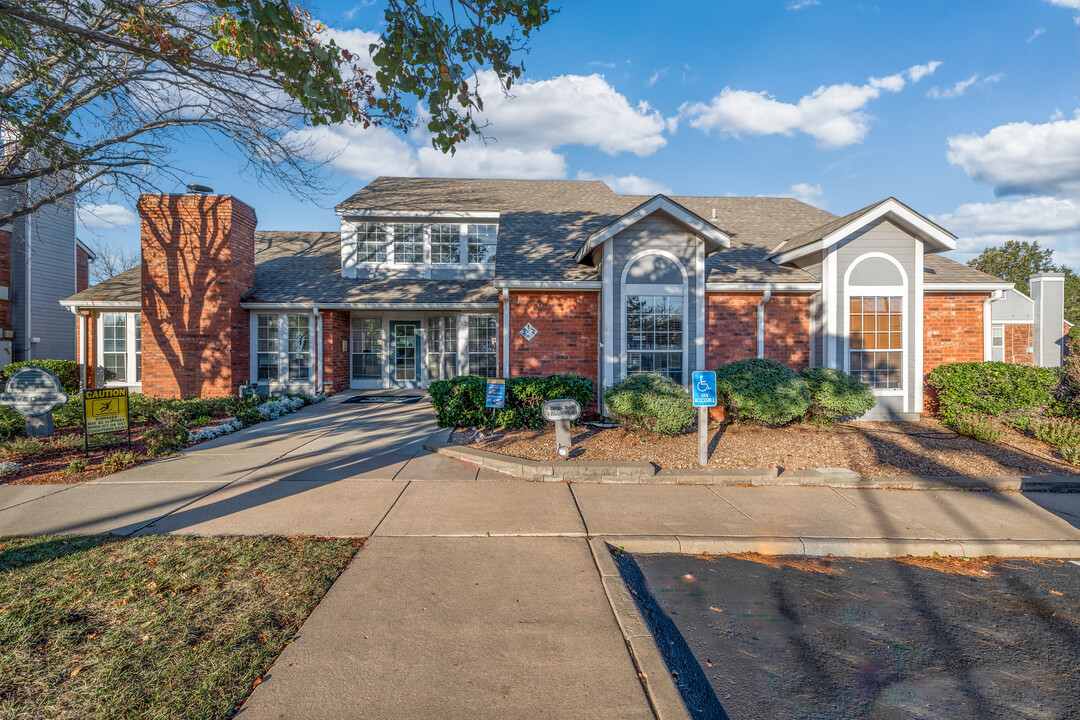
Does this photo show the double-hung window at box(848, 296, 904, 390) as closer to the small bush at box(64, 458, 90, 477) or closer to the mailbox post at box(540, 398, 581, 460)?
the mailbox post at box(540, 398, 581, 460)

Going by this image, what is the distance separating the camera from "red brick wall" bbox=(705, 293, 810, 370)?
10.9 m

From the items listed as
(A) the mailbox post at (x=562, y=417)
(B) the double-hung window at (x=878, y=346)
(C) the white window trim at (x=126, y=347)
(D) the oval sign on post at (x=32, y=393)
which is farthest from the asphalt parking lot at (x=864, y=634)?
(C) the white window trim at (x=126, y=347)

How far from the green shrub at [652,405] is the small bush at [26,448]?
9.18 meters

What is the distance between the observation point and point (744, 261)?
12023mm

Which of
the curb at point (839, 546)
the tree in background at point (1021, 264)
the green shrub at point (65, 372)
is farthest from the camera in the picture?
the tree in background at point (1021, 264)

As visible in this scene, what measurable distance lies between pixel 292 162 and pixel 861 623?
11051 mm

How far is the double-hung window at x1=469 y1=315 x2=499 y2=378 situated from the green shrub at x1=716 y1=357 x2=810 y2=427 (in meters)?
6.76

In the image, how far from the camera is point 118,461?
23.0 feet

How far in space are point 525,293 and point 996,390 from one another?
9351 mm

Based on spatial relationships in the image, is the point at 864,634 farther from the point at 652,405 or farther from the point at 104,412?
the point at 104,412

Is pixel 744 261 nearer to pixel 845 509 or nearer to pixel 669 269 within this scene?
pixel 669 269

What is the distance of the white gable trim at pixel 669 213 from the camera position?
988 cm

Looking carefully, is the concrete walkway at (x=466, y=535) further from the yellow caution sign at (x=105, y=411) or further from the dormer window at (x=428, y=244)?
the dormer window at (x=428, y=244)

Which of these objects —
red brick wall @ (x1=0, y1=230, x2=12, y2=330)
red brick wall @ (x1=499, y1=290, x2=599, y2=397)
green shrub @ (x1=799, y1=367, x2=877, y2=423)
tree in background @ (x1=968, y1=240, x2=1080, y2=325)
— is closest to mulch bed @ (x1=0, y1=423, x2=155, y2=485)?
red brick wall @ (x1=499, y1=290, x2=599, y2=397)
